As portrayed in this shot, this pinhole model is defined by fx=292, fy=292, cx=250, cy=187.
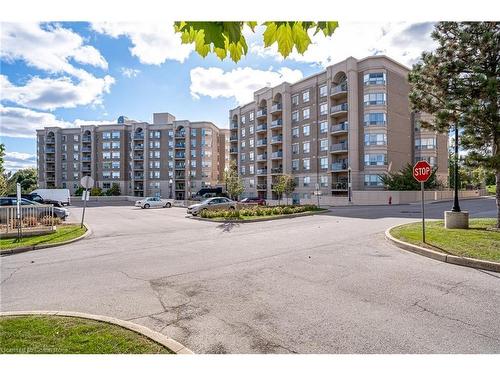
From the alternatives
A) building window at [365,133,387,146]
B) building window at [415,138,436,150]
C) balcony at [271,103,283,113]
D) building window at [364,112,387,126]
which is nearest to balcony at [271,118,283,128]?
balcony at [271,103,283,113]

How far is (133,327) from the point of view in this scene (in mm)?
3975

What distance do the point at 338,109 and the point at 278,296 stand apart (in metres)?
42.2

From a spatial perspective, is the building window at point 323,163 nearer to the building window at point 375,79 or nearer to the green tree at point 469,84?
the building window at point 375,79

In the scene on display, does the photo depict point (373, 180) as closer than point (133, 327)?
No

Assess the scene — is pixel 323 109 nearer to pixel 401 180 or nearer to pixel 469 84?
pixel 401 180

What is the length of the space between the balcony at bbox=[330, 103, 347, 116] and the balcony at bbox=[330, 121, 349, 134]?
5.30ft

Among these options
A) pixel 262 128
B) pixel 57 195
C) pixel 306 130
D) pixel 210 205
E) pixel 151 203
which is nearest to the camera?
pixel 210 205

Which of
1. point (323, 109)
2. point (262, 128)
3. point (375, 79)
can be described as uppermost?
point (375, 79)

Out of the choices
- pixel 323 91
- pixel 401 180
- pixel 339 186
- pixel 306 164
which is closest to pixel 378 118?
pixel 401 180

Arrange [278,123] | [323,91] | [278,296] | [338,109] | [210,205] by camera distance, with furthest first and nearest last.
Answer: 1. [278,123]
2. [323,91]
3. [338,109]
4. [210,205]
5. [278,296]

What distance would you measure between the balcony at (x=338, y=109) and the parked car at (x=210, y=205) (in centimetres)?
2496

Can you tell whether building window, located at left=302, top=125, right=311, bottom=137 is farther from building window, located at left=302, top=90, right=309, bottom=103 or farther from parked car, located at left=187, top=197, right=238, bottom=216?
parked car, located at left=187, top=197, right=238, bottom=216

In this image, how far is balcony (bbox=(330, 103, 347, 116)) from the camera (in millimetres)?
42781

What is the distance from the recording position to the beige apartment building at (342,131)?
4122cm
